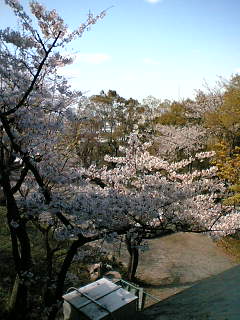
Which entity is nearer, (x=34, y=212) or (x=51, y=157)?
(x=34, y=212)

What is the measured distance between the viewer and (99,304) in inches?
244

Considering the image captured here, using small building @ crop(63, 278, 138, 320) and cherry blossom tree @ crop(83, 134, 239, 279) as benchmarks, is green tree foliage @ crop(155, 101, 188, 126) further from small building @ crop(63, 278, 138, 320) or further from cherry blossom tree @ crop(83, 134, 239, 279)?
small building @ crop(63, 278, 138, 320)

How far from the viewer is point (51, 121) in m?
7.33

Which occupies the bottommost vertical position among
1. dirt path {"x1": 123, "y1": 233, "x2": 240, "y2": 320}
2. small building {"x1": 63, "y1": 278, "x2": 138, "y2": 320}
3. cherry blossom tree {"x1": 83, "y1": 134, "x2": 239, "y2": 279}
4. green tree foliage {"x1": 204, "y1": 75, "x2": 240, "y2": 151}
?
dirt path {"x1": 123, "y1": 233, "x2": 240, "y2": 320}

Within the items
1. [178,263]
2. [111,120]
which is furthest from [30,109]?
[111,120]

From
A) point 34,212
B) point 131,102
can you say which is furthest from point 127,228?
point 131,102

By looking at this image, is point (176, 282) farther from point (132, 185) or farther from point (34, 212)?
point (34, 212)

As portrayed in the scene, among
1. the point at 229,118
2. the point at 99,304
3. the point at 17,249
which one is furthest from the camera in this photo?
the point at 229,118

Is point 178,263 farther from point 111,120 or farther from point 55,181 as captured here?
point 111,120

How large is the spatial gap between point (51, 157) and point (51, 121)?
919 millimetres

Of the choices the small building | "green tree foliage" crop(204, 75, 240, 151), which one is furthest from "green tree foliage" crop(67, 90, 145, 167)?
the small building

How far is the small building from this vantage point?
6.07 metres

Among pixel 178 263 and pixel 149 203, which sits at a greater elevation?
pixel 149 203

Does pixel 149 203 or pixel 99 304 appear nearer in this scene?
pixel 99 304
